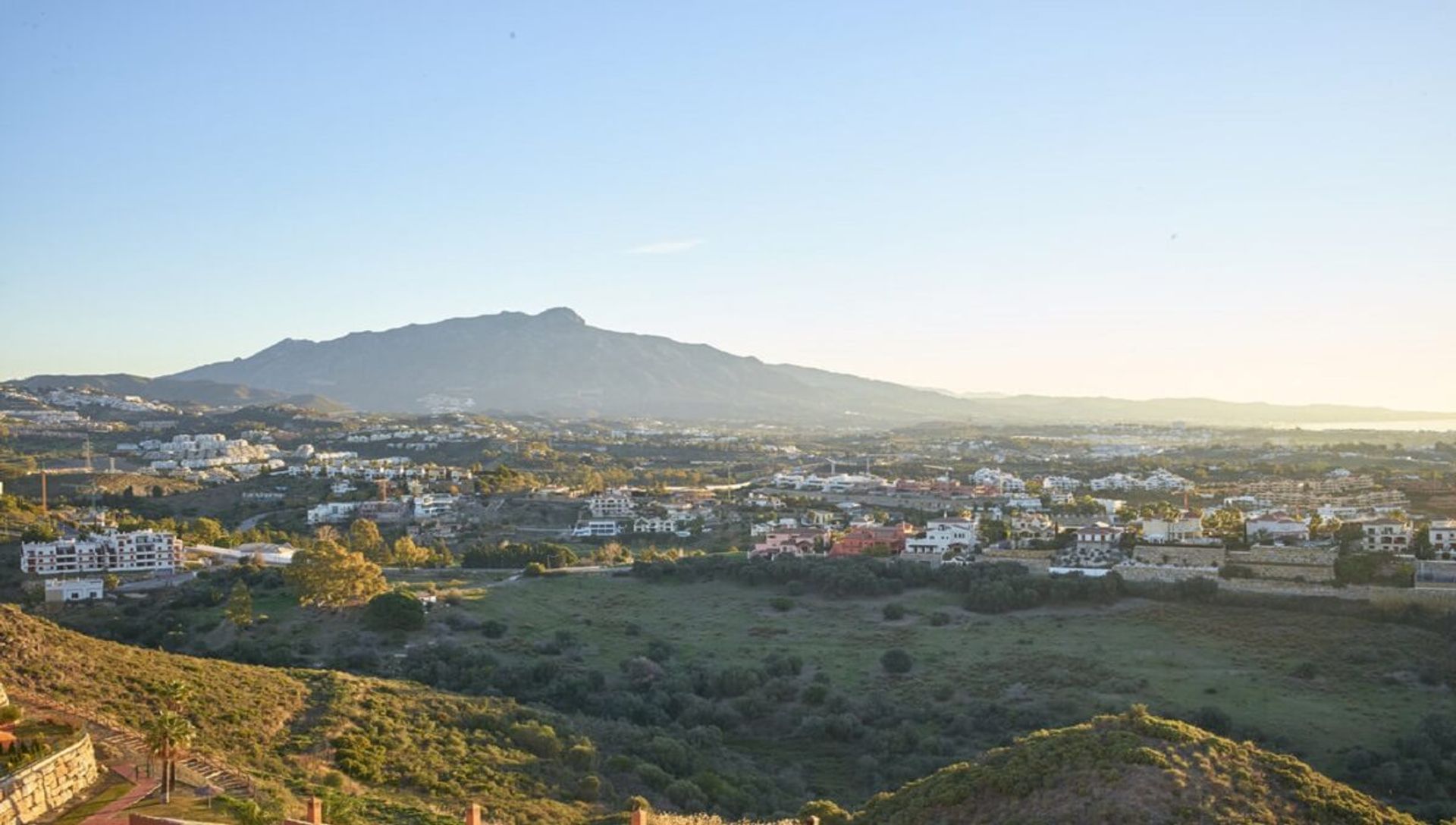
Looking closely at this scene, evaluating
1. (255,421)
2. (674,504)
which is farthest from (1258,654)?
(255,421)

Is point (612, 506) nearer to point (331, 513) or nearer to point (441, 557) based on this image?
point (331, 513)

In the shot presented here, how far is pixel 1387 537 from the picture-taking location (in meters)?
37.0

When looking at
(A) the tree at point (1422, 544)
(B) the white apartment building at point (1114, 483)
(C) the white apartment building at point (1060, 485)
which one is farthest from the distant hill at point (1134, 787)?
(B) the white apartment building at point (1114, 483)

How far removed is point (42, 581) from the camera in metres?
39.7

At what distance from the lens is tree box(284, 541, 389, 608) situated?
32188 mm

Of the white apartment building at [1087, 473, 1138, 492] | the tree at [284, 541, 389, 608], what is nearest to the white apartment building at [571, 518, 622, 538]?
the tree at [284, 541, 389, 608]

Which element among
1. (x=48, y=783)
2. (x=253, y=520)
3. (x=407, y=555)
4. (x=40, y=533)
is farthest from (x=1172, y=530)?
(x=253, y=520)

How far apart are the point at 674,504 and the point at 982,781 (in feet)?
165

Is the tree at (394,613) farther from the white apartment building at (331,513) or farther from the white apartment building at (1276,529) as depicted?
the white apartment building at (331,513)

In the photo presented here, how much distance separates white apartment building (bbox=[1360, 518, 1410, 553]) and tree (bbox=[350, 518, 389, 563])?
1521 inches

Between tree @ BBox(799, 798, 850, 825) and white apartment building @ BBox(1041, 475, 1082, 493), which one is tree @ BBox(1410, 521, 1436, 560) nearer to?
tree @ BBox(799, 798, 850, 825)

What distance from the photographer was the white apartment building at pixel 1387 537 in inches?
1412

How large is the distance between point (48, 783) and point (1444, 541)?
39.4 meters

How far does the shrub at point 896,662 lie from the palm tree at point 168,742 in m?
19.3
